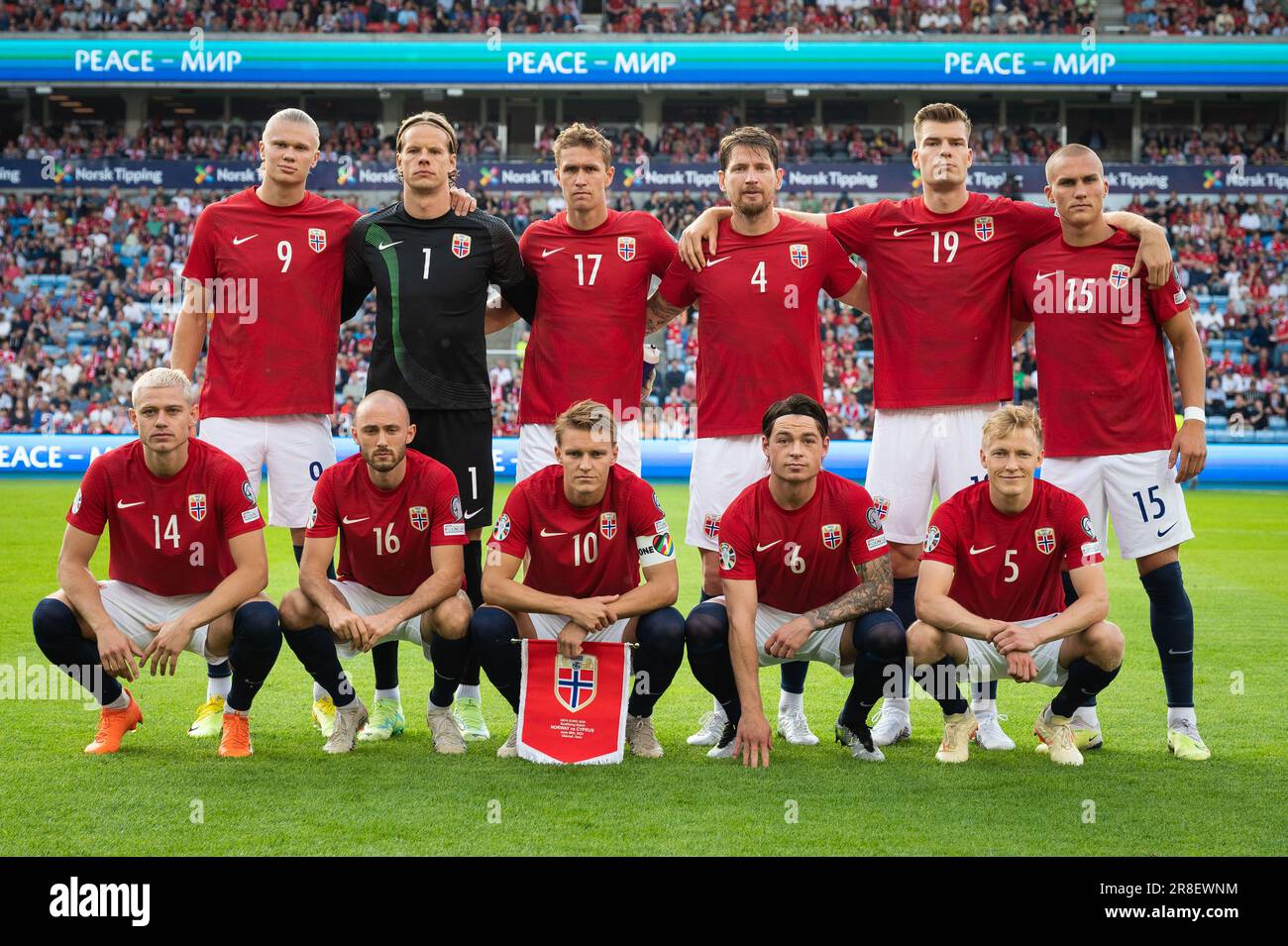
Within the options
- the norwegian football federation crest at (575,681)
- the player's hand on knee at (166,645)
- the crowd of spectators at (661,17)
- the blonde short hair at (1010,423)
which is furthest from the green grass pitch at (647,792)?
the crowd of spectators at (661,17)

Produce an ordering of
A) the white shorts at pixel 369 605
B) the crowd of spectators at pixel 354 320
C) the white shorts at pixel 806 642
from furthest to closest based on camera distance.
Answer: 1. the crowd of spectators at pixel 354 320
2. the white shorts at pixel 369 605
3. the white shorts at pixel 806 642

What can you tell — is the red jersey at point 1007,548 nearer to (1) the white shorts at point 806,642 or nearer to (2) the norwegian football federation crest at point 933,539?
(2) the norwegian football federation crest at point 933,539

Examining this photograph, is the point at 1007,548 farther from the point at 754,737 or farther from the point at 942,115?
the point at 942,115

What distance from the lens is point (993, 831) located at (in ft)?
12.8

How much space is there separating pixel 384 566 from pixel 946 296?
249 centimetres

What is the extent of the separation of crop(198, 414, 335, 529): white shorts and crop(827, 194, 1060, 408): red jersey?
7.81 ft

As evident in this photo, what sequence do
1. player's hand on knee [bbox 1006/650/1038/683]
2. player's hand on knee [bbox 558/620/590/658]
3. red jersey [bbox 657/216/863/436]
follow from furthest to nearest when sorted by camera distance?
red jersey [bbox 657/216/863/436] < player's hand on knee [bbox 558/620/590/658] < player's hand on knee [bbox 1006/650/1038/683]

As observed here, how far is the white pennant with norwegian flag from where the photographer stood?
4770 mm

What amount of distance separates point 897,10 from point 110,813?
88.8 ft

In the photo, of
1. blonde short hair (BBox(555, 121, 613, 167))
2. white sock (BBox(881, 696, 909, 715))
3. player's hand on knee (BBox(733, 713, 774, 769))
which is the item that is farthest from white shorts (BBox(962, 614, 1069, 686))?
blonde short hair (BBox(555, 121, 613, 167))

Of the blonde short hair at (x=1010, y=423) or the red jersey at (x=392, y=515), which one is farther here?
the red jersey at (x=392, y=515)

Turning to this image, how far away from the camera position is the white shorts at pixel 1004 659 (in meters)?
4.81

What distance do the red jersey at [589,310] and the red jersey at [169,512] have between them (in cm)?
128

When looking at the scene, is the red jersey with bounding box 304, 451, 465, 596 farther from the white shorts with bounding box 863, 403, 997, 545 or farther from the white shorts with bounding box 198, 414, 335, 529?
the white shorts with bounding box 863, 403, 997, 545
